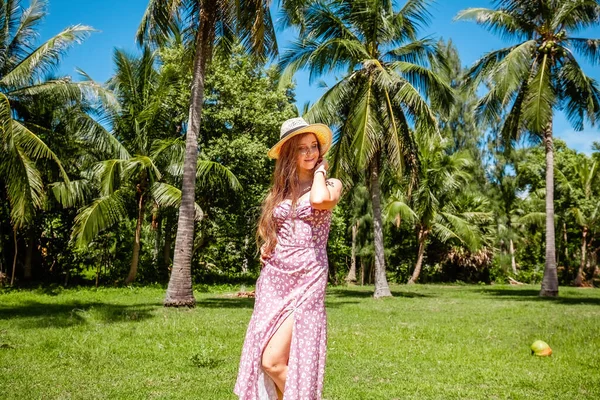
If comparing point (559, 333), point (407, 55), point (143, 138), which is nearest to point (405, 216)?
point (407, 55)

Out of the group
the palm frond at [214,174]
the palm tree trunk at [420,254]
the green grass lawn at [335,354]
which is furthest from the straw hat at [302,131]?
the palm tree trunk at [420,254]

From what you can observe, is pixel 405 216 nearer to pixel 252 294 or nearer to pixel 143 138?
pixel 252 294

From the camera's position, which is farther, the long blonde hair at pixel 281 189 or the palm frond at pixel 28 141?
the palm frond at pixel 28 141

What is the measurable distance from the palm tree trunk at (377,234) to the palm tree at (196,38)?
6009mm

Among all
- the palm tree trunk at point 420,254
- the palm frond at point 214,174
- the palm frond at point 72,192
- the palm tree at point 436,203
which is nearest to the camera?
the palm frond at point 72,192

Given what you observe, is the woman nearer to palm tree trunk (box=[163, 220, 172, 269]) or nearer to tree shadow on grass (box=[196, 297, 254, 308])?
tree shadow on grass (box=[196, 297, 254, 308])

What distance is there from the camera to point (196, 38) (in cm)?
1341

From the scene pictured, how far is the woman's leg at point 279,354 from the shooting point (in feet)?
9.59

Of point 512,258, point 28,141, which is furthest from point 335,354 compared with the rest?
point 512,258

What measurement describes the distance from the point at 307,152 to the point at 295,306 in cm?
91

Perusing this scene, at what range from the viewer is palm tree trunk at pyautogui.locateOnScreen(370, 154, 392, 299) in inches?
696

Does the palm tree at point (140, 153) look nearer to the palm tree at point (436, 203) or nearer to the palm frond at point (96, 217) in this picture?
the palm frond at point (96, 217)

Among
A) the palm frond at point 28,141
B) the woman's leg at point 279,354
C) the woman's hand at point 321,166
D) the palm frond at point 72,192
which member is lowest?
the woman's leg at point 279,354

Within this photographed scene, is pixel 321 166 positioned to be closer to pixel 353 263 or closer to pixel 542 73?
pixel 542 73
